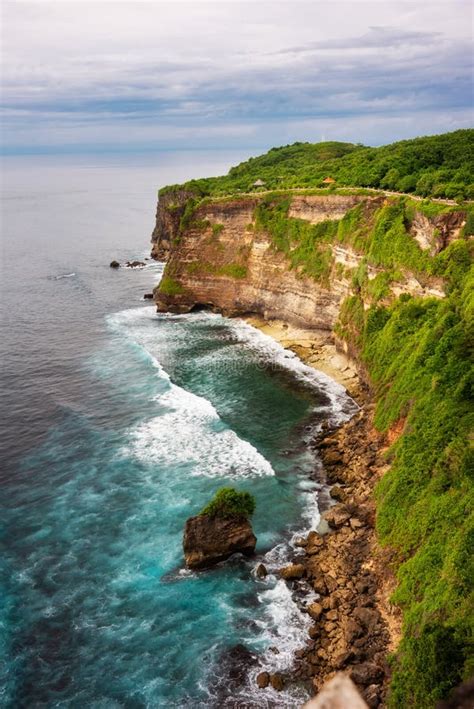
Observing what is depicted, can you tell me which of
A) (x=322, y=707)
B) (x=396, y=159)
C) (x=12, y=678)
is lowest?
(x=12, y=678)

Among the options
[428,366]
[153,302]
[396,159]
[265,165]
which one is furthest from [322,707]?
[265,165]

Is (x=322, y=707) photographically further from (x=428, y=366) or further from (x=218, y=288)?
(x=218, y=288)

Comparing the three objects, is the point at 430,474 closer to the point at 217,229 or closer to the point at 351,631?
the point at 351,631

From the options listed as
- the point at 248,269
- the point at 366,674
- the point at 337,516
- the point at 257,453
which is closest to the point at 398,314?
the point at 257,453

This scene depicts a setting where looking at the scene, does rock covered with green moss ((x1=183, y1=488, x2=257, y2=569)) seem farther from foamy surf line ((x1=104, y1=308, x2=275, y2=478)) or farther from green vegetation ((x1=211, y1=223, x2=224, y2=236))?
green vegetation ((x1=211, y1=223, x2=224, y2=236))

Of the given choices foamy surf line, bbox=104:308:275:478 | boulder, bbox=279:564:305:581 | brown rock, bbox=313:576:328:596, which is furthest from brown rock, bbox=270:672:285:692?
foamy surf line, bbox=104:308:275:478

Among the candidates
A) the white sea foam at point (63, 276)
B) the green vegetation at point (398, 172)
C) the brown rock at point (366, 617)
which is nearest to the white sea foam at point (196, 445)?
the brown rock at point (366, 617)

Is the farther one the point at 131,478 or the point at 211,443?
the point at 211,443
